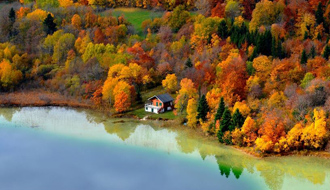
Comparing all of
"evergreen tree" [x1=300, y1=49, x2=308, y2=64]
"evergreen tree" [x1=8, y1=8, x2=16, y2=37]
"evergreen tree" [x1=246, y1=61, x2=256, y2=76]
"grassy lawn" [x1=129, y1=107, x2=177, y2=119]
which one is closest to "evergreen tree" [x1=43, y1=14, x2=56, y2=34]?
"evergreen tree" [x1=8, y1=8, x2=16, y2=37]

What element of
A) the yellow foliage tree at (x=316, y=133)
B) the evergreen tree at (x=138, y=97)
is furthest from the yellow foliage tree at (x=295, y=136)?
the evergreen tree at (x=138, y=97)

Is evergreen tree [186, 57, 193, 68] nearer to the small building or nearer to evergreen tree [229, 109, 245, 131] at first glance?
the small building

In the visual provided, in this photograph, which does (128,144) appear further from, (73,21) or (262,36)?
(73,21)

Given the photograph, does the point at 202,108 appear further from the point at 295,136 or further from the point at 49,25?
the point at 49,25

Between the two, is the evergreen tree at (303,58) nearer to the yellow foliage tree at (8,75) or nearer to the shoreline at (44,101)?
the shoreline at (44,101)

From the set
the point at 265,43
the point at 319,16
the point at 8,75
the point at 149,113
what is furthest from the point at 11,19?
the point at 319,16

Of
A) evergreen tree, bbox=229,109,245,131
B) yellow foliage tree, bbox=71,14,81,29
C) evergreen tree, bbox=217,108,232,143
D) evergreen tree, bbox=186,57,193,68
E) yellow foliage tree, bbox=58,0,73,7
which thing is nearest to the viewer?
evergreen tree, bbox=229,109,245,131
